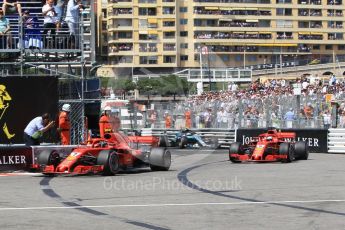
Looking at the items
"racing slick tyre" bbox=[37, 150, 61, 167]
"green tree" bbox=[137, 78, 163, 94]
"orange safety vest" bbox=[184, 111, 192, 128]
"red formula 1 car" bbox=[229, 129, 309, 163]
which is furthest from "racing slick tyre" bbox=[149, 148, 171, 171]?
"green tree" bbox=[137, 78, 163, 94]

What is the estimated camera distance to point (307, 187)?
14438 millimetres

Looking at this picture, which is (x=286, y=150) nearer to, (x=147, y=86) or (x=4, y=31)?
(x=4, y=31)

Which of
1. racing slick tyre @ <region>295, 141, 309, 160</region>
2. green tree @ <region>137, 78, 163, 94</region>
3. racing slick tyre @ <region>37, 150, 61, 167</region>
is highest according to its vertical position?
green tree @ <region>137, 78, 163, 94</region>

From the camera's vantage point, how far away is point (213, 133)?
1341 inches

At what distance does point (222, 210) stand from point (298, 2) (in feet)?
306

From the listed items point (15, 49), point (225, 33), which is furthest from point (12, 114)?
point (225, 33)

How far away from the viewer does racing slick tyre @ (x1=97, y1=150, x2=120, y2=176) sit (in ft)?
55.6

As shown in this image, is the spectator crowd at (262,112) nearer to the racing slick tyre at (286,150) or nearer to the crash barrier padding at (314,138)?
the crash barrier padding at (314,138)

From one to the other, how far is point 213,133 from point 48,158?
17282 millimetres

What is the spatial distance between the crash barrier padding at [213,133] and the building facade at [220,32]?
166 ft

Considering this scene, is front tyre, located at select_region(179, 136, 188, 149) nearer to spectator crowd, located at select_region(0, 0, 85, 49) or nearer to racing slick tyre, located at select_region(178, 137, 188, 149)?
racing slick tyre, located at select_region(178, 137, 188, 149)

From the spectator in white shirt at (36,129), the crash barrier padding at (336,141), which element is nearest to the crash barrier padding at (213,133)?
the crash barrier padding at (336,141)

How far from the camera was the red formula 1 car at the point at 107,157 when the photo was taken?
17.1 meters

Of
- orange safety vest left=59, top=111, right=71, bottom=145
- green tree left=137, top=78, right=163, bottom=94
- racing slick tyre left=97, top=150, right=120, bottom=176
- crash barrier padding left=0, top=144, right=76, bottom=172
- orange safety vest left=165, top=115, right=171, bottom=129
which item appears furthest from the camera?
green tree left=137, top=78, right=163, bottom=94
